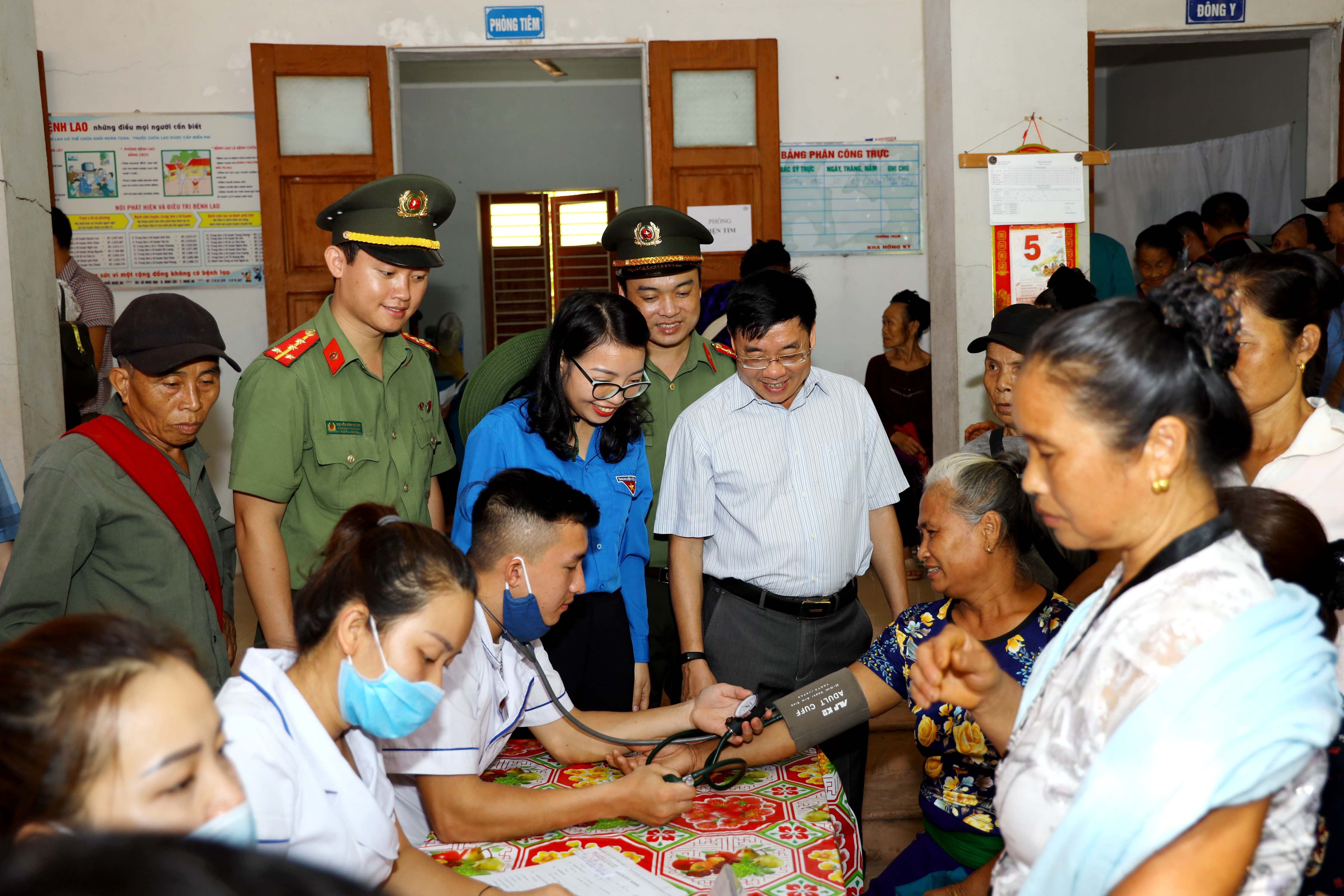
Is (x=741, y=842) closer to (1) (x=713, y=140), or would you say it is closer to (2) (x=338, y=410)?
(2) (x=338, y=410)

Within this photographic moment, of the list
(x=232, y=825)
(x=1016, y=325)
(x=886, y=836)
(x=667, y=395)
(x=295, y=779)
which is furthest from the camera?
(x=886, y=836)

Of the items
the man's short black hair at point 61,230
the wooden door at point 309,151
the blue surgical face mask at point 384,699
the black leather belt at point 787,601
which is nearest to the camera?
the blue surgical face mask at point 384,699

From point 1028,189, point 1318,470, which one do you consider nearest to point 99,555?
point 1318,470

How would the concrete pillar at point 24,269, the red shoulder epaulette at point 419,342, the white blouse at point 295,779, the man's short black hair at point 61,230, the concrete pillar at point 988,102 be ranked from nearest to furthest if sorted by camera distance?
the white blouse at point 295,779, the red shoulder epaulette at point 419,342, the concrete pillar at point 24,269, the concrete pillar at point 988,102, the man's short black hair at point 61,230

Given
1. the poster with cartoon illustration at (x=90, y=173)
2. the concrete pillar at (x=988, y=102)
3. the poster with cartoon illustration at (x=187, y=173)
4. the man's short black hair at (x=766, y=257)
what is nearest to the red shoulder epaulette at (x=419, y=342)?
the man's short black hair at (x=766, y=257)

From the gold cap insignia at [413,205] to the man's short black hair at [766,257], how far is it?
1.71 meters

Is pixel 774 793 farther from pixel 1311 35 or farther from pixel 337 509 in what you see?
pixel 1311 35

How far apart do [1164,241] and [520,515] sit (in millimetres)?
4244

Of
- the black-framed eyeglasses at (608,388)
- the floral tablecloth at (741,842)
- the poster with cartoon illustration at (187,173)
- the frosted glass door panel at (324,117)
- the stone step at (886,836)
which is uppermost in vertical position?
the frosted glass door panel at (324,117)

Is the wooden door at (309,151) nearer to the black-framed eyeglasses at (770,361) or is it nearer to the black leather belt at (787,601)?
the black-framed eyeglasses at (770,361)

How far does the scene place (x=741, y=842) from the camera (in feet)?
5.14

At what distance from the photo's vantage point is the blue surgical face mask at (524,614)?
1873 millimetres

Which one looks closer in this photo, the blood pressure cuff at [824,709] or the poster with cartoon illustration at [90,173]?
the blood pressure cuff at [824,709]

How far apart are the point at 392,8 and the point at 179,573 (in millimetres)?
3597
